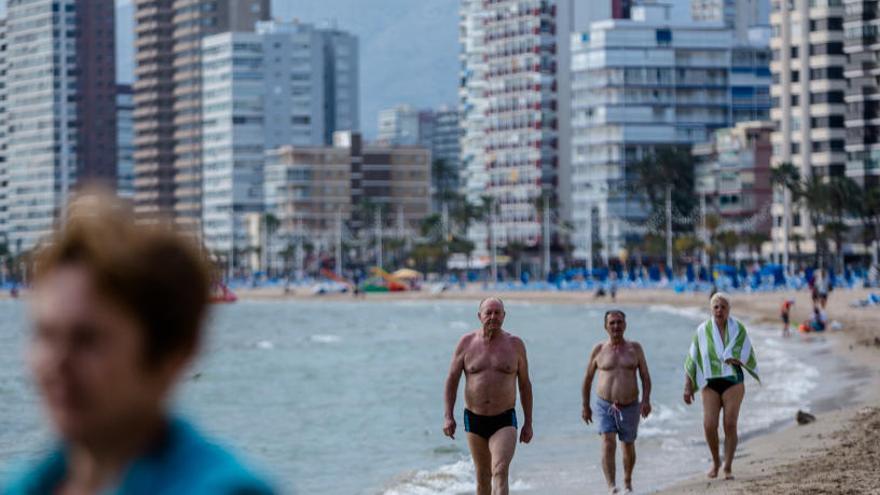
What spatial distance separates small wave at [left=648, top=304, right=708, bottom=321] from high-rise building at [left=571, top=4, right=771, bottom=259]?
178 feet

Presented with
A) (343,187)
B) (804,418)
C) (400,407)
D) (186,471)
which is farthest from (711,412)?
(343,187)

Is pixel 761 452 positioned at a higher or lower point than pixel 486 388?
lower

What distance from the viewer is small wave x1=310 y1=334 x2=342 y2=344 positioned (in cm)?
7888

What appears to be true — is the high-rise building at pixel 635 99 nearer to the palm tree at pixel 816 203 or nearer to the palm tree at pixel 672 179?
the palm tree at pixel 672 179

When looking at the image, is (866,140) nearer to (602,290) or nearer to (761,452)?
(602,290)

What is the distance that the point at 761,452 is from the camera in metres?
19.4

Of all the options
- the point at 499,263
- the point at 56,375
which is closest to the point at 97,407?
the point at 56,375

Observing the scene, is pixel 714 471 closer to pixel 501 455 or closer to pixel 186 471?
pixel 501 455

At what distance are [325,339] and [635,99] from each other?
83595mm

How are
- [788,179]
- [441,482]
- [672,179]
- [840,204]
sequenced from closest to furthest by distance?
[441,482], [840,204], [788,179], [672,179]

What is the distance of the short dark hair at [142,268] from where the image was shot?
2.19 meters

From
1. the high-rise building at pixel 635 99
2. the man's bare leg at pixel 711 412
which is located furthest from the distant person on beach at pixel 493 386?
the high-rise building at pixel 635 99

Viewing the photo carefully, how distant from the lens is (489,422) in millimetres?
11602

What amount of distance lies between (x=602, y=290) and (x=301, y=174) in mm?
82469
